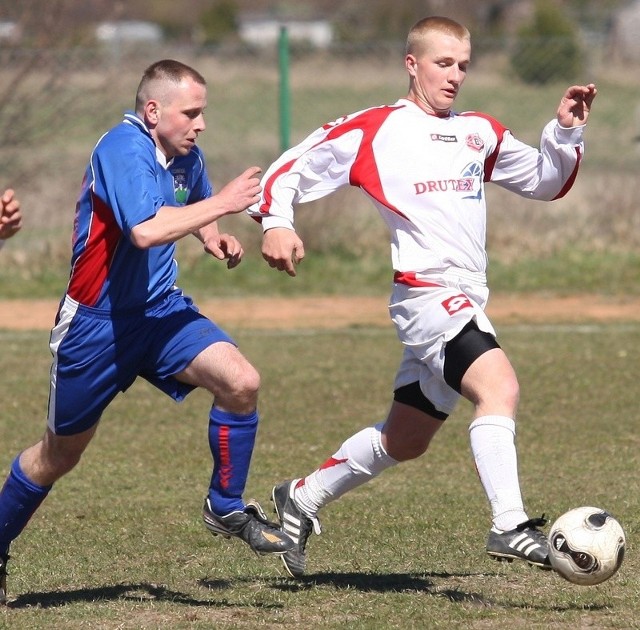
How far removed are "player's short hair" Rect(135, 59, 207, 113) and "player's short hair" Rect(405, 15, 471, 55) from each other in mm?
860

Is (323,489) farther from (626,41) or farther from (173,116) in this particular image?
(626,41)

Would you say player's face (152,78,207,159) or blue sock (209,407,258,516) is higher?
player's face (152,78,207,159)

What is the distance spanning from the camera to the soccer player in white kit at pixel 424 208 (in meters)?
4.87

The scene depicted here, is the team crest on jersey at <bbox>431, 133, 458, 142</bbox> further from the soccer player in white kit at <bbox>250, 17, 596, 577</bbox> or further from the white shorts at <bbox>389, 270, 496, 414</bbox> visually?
the white shorts at <bbox>389, 270, 496, 414</bbox>

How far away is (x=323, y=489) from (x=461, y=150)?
1470mm

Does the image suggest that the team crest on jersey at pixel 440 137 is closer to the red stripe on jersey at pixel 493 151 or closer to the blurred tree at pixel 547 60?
the red stripe on jersey at pixel 493 151

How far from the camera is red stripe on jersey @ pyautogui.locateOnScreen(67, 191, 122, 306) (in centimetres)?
→ 487

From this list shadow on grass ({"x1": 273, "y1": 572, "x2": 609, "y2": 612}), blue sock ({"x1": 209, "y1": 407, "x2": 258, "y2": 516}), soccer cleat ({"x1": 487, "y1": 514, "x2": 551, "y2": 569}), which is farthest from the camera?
blue sock ({"x1": 209, "y1": 407, "x2": 258, "y2": 516})

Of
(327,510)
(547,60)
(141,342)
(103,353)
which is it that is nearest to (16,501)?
(103,353)

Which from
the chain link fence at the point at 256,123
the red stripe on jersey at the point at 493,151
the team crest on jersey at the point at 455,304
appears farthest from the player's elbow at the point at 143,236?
the chain link fence at the point at 256,123

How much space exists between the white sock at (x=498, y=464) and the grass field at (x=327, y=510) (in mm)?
403

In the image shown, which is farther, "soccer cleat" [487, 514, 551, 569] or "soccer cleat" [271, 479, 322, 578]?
"soccer cleat" [271, 479, 322, 578]

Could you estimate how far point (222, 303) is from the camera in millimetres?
12500

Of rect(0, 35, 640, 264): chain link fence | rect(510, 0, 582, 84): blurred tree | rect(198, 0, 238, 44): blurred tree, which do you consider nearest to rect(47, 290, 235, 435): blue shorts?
rect(0, 35, 640, 264): chain link fence
